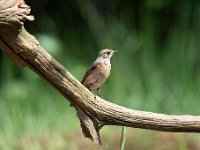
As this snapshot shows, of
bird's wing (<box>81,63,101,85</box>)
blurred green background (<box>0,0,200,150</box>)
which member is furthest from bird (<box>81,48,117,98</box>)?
blurred green background (<box>0,0,200,150</box>)

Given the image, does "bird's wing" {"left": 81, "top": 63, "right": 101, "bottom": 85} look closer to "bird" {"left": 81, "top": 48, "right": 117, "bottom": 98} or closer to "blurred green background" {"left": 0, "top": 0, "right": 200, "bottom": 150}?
"bird" {"left": 81, "top": 48, "right": 117, "bottom": 98}

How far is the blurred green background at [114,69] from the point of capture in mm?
3355

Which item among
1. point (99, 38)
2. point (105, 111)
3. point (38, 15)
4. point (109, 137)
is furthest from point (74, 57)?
point (105, 111)

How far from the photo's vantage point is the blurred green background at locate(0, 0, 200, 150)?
3.36 meters

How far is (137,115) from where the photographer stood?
5.19 ft

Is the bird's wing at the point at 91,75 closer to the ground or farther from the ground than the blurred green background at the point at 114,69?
farther from the ground

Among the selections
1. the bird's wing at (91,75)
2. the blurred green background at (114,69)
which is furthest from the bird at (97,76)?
the blurred green background at (114,69)

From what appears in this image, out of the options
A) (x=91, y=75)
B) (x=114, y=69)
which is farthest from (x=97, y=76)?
(x=114, y=69)

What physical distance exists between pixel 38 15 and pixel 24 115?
102 cm

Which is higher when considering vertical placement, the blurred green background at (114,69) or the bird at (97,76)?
the bird at (97,76)

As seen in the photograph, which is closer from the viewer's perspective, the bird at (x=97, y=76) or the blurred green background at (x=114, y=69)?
the bird at (x=97, y=76)

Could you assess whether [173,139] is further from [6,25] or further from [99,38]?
[6,25]

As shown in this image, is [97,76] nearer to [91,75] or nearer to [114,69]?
[91,75]

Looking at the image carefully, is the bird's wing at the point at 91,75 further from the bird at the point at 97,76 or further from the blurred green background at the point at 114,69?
the blurred green background at the point at 114,69
